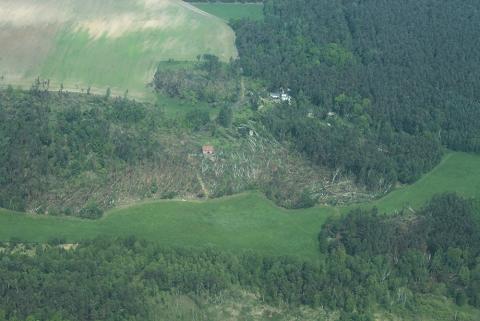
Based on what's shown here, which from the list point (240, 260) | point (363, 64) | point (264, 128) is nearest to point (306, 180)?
point (264, 128)

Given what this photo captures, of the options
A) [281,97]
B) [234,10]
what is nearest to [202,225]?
[281,97]

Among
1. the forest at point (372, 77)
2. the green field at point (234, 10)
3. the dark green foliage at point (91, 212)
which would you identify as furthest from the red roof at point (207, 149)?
the green field at point (234, 10)

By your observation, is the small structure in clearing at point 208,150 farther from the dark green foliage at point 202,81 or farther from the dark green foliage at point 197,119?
the dark green foliage at point 202,81

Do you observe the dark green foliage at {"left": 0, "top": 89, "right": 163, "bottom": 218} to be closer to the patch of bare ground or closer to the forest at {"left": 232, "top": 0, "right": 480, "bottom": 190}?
the patch of bare ground

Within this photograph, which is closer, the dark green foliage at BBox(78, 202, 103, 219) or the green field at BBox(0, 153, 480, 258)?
the green field at BBox(0, 153, 480, 258)

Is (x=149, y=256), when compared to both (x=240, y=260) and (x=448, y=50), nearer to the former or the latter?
(x=240, y=260)

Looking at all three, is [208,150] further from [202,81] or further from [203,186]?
[202,81]

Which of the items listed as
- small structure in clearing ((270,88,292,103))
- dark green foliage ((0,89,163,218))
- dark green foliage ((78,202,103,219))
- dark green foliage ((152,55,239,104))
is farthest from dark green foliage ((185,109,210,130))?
dark green foliage ((78,202,103,219))
